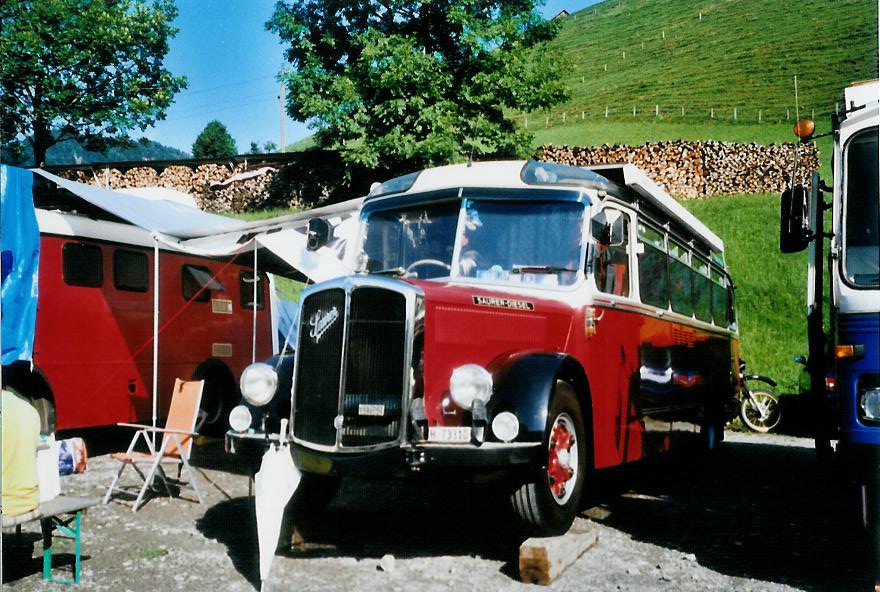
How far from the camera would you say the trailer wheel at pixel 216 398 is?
12203mm

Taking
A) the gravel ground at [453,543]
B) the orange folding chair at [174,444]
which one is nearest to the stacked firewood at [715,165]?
the orange folding chair at [174,444]

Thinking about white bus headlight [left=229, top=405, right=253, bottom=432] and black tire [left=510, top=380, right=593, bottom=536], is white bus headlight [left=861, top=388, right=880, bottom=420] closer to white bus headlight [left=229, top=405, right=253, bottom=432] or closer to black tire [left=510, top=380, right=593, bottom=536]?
black tire [left=510, top=380, right=593, bottom=536]

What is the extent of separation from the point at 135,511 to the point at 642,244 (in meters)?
5.06

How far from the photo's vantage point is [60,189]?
9.85m

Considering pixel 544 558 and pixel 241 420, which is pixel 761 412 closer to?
pixel 544 558

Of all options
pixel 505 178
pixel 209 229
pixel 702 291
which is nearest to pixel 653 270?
pixel 505 178

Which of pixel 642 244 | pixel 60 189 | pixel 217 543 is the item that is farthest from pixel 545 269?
pixel 60 189

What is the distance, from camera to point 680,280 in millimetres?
8914

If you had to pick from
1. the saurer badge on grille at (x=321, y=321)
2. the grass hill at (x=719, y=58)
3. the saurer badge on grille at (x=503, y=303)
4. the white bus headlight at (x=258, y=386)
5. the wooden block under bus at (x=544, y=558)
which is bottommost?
the wooden block under bus at (x=544, y=558)

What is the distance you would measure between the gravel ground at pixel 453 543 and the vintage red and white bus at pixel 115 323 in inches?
47.0

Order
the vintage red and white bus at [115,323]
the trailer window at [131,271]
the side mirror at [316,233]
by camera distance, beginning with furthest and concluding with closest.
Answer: the trailer window at [131,271], the vintage red and white bus at [115,323], the side mirror at [316,233]

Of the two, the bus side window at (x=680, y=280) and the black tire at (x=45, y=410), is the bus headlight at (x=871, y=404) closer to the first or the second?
the bus side window at (x=680, y=280)

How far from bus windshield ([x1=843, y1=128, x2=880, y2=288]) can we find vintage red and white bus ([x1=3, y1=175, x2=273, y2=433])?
23.5ft

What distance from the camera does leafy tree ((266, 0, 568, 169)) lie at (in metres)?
22.6
